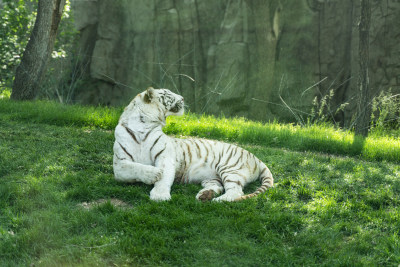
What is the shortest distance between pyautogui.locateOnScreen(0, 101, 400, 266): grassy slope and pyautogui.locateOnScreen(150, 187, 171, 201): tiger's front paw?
0.26ft

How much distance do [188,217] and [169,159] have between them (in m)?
1.03

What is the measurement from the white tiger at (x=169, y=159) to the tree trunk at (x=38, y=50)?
192 inches

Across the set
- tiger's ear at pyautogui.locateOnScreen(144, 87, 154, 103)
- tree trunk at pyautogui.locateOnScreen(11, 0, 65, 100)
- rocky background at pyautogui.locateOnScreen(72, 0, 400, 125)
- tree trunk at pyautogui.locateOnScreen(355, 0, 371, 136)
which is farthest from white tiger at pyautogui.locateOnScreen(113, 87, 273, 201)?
rocky background at pyautogui.locateOnScreen(72, 0, 400, 125)

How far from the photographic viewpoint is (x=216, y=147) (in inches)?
222

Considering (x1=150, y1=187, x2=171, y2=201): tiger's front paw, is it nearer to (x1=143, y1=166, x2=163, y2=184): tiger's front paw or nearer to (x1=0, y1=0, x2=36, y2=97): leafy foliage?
(x1=143, y1=166, x2=163, y2=184): tiger's front paw

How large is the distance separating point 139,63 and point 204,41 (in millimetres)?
1947

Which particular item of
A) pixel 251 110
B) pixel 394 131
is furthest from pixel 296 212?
pixel 251 110

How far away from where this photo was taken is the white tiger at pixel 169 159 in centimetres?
501

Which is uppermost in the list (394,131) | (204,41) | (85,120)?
(204,41)

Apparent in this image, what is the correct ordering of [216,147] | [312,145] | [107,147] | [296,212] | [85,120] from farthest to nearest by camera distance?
[85,120], [312,145], [107,147], [216,147], [296,212]

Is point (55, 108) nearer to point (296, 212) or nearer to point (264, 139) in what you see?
point (264, 139)

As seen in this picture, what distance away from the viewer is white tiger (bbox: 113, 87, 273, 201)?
5.01m

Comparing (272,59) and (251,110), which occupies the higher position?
(272,59)

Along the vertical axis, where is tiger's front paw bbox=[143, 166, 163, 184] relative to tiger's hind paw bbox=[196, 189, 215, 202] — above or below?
above
